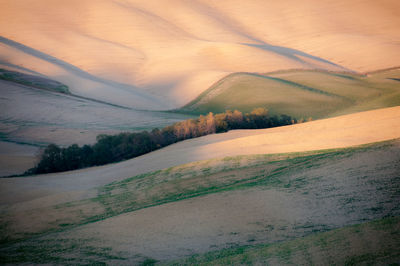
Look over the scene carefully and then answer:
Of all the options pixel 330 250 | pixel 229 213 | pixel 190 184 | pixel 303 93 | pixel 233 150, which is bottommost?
pixel 330 250

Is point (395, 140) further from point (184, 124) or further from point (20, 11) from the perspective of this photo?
point (20, 11)

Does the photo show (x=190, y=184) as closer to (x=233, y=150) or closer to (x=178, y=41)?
(x=233, y=150)

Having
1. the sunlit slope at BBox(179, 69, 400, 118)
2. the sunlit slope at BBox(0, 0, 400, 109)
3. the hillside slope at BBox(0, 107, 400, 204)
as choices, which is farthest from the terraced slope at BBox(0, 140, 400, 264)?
the sunlit slope at BBox(0, 0, 400, 109)

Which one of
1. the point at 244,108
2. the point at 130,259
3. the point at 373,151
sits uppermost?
the point at 244,108

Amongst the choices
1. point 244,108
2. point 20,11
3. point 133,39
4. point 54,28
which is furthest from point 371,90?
point 20,11

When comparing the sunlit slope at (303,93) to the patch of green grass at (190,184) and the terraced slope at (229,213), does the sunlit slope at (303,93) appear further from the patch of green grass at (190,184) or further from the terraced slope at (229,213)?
the terraced slope at (229,213)

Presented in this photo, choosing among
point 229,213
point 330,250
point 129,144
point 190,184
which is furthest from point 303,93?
point 330,250

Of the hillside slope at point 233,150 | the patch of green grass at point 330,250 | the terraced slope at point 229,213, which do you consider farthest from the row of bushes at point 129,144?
the patch of green grass at point 330,250
